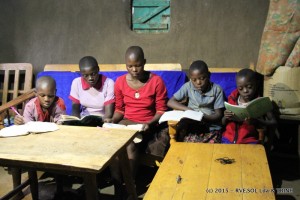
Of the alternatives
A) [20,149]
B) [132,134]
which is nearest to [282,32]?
[132,134]

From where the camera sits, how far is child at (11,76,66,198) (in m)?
2.76

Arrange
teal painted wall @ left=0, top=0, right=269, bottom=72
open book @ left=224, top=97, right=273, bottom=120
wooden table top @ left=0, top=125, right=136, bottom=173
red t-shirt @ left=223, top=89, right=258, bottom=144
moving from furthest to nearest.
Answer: teal painted wall @ left=0, top=0, right=269, bottom=72, red t-shirt @ left=223, top=89, right=258, bottom=144, open book @ left=224, top=97, right=273, bottom=120, wooden table top @ left=0, top=125, right=136, bottom=173

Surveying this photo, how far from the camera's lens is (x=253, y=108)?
2564mm

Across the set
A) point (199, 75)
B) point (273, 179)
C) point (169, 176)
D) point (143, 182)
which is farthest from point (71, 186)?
point (273, 179)

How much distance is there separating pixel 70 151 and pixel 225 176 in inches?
39.6

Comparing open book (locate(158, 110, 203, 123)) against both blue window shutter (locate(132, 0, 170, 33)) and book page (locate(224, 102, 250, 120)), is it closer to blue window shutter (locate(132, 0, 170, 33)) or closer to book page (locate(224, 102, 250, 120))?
book page (locate(224, 102, 250, 120))

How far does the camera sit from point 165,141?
299 cm

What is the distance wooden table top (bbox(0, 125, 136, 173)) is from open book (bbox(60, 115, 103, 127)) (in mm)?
319

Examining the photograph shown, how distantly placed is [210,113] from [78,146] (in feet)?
5.46

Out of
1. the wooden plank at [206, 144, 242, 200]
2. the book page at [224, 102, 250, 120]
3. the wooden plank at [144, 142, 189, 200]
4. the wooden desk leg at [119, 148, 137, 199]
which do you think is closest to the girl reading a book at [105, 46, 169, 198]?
the wooden desk leg at [119, 148, 137, 199]

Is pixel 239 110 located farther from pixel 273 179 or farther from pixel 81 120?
pixel 81 120

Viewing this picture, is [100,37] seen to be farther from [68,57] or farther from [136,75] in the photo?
[136,75]

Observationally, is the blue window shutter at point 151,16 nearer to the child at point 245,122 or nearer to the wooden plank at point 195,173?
the child at point 245,122

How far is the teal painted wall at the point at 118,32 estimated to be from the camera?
12.2ft
